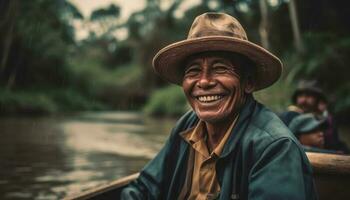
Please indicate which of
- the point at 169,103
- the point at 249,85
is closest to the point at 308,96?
the point at 249,85

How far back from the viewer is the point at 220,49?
6.53ft

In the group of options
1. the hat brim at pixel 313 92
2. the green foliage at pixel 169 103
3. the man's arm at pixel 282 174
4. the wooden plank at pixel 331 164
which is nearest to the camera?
the man's arm at pixel 282 174

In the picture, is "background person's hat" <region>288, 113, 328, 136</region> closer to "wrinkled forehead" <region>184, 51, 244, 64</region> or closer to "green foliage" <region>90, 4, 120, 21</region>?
"wrinkled forehead" <region>184, 51, 244, 64</region>

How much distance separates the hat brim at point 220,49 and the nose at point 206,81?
10 centimetres

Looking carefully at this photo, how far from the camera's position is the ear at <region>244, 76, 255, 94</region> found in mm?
2115

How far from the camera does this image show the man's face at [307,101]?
5461 millimetres

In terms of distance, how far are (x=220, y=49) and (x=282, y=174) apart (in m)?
0.61

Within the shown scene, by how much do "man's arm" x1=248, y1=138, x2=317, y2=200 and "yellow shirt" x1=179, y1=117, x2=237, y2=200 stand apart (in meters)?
0.29

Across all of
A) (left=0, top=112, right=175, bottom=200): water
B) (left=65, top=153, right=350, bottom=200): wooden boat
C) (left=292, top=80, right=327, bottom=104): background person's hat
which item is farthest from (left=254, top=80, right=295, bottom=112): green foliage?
(left=65, top=153, right=350, bottom=200): wooden boat

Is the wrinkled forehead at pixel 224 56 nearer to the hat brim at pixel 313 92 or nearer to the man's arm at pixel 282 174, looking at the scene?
the man's arm at pixel 282 174

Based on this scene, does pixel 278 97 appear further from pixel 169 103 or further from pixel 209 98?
pixel 209 98

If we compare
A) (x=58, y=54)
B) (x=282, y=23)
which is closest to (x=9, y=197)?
(x=282, y=23)

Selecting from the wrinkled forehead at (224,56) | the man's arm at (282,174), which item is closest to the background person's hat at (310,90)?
the wrinkled forehead at (224,56)

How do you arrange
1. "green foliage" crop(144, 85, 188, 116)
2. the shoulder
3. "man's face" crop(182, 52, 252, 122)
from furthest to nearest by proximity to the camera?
"green foliage" crop(144, 85, 188, 116) < "man's face" crop(182, 52, 252, 122) < the shoulder
